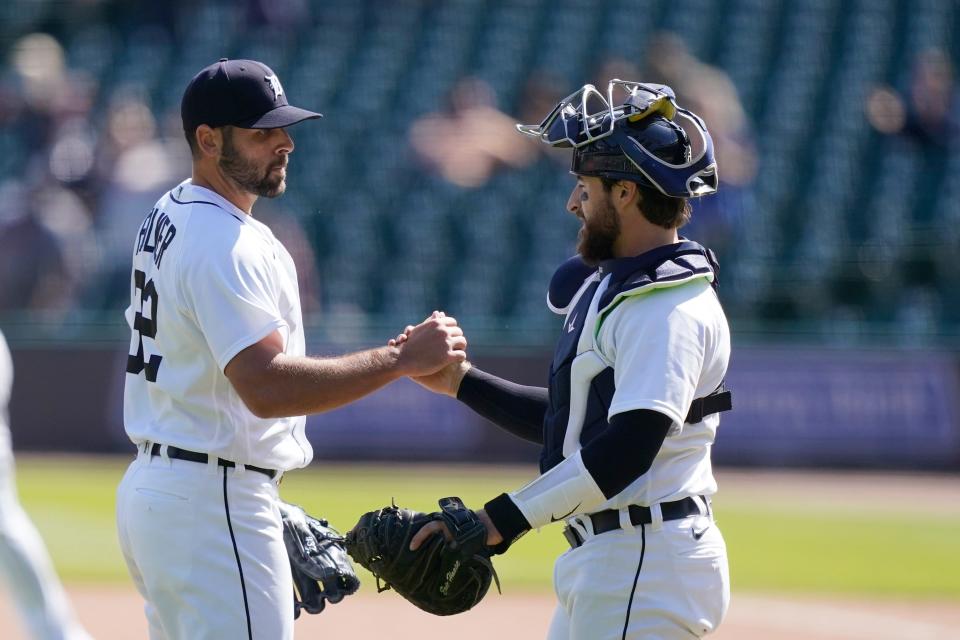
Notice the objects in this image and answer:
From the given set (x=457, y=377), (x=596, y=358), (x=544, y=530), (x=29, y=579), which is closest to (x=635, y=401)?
(x=596, y=358)

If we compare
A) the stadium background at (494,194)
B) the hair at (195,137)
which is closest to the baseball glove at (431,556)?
the hair at (195,137)

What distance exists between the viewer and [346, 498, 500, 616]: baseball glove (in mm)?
3471

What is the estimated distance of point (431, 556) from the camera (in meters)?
3.54

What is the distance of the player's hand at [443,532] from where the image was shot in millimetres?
3469

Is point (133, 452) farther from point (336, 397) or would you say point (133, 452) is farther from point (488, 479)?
point (336, 397)

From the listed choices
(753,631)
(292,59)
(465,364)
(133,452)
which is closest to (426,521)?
(465,364)

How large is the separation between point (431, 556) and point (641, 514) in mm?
525

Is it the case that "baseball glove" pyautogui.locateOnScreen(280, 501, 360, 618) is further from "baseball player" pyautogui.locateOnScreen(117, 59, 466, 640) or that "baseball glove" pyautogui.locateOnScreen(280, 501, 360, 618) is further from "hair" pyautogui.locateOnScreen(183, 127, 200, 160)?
"hair" pyautogui.locateOnScreen(183, 127, 200, 160)

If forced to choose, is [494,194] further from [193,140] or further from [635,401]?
[635,401]

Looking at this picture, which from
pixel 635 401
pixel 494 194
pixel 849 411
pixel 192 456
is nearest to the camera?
pixel 635 401

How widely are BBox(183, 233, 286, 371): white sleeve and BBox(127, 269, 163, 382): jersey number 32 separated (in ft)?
0.53

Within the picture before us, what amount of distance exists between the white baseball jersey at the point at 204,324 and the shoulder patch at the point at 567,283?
73 cm

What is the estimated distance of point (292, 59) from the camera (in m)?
16.3

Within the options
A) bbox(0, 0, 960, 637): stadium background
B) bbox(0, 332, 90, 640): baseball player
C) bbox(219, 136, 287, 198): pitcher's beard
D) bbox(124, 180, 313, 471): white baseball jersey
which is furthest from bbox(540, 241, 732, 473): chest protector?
bbox(0, 0, 960, 637): stadium background
